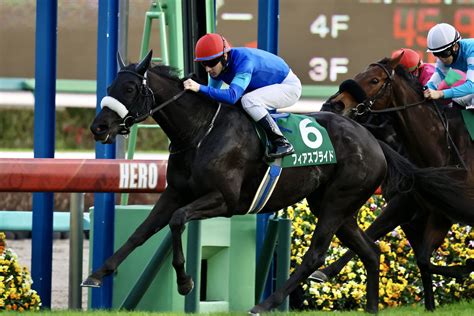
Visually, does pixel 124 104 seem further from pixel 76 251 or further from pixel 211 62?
pixel 76 251

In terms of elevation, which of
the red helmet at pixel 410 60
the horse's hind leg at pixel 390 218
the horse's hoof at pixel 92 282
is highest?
the red helmet at pixel 410 60

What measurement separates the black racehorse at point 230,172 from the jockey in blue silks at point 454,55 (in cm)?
41

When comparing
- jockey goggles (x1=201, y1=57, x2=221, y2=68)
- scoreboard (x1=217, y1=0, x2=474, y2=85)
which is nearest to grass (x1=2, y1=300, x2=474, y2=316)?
jockey goggles (x1=201, y1=57, x2=221, y2=68)

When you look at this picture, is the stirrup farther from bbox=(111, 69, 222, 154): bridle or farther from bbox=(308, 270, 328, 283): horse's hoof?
bbox=(308, 270, 328, 283): horse's hoof

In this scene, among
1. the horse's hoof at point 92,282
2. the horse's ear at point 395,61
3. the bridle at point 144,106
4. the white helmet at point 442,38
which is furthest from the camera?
the horse's ear at point 395,61

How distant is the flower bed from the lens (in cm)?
762

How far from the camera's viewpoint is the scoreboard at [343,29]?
13414 millimetres

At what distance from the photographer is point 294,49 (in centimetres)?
1483

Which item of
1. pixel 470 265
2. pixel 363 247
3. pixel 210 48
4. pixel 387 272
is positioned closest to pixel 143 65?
pixel 210 48

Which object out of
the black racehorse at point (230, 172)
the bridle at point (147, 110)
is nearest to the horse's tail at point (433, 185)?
the black racehorse at point (230, 172)

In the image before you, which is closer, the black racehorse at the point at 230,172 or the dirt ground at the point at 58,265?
the black racehorse at the point at 230,172

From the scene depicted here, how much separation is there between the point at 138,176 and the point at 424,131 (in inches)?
59.0

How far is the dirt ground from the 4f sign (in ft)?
6.50

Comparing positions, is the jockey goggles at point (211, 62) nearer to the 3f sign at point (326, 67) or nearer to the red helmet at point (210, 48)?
the red helmet at point (210, 48)
